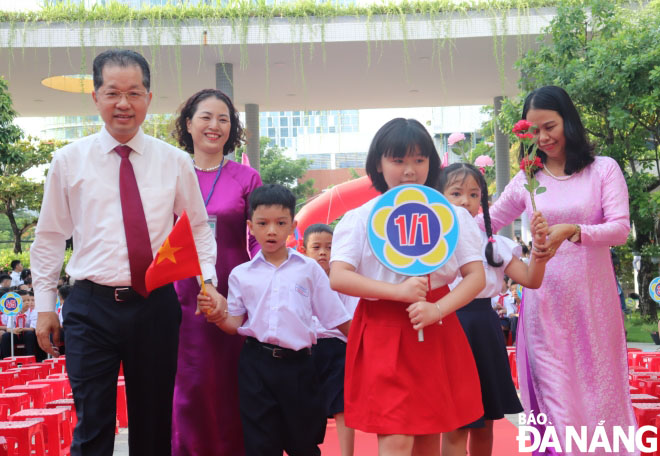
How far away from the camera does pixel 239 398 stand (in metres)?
3.55

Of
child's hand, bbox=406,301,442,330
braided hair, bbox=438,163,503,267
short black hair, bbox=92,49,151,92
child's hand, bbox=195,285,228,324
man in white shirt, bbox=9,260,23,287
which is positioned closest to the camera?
child's hand, bbox=406,301,442,330

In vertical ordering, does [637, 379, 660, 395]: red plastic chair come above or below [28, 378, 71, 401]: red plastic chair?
below

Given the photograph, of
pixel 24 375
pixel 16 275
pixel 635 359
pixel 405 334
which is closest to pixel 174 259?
pixel 405 334

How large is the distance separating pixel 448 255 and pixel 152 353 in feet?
3.90

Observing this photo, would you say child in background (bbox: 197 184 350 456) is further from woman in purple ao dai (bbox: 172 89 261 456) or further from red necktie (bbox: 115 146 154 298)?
red necktie (bbox: 115 146 154 298)

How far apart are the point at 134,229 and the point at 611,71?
7.72 meters

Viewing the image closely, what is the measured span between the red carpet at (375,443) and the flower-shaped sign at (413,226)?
8.21 ft

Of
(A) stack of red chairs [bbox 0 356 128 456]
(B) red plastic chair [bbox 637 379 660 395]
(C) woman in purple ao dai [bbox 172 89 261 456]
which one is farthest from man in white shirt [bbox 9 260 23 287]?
Answer: (B) red plastic chair [bbox 637 379 660 395]

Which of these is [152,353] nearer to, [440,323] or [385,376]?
[385,376]

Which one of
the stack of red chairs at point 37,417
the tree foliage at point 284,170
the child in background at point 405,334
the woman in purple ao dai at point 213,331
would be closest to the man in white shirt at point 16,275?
the stack of red chairs at point 37,417

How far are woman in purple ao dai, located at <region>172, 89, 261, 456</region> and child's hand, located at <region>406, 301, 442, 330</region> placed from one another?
1353 millimetres

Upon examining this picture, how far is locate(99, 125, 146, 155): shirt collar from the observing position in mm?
2975

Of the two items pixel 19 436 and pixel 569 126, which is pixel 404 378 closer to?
pixel 569 126

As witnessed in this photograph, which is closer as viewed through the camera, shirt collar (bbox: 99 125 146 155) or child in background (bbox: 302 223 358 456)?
shirt collar (bbox: 99 125 146 155)
